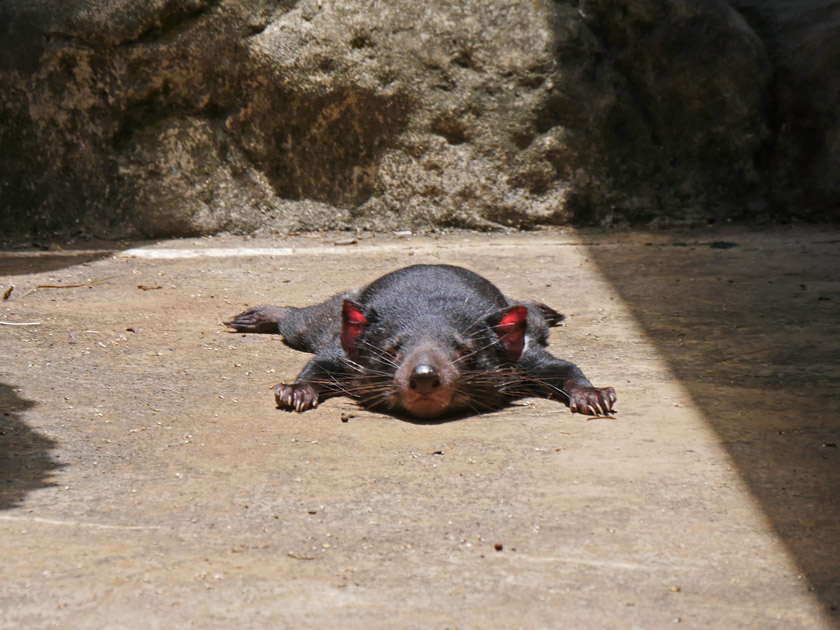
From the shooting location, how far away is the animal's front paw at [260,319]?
5.34 meters

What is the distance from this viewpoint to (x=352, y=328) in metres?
4.25

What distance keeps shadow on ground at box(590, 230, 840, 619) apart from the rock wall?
90 cm

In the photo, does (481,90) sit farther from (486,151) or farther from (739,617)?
(739,617)

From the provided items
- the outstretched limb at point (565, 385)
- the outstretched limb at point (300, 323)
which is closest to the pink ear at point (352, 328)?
the outstretched limb at point (300, 323)

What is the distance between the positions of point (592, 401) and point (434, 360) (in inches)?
23.8

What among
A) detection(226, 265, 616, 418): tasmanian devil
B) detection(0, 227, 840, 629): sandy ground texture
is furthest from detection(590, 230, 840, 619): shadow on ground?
detection(226, 265, 616, 418): tasmanian devil

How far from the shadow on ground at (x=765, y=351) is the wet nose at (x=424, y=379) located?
3.25 feet

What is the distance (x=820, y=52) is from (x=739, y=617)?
687cm

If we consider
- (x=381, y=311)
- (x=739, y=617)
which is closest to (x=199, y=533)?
(x=739, y=617)

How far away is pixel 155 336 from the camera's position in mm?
5133

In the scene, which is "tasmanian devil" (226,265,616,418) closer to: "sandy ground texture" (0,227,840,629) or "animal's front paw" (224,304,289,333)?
"sandy ground texture" (0,227,840,629)

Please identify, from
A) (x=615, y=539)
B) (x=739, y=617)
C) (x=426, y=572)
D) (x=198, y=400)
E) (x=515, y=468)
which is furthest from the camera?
(x=198, y=400)

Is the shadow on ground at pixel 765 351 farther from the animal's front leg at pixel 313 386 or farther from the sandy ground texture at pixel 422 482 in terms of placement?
the animal's front leg at pixel 313 386

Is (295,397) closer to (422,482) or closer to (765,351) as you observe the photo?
(422,482)
